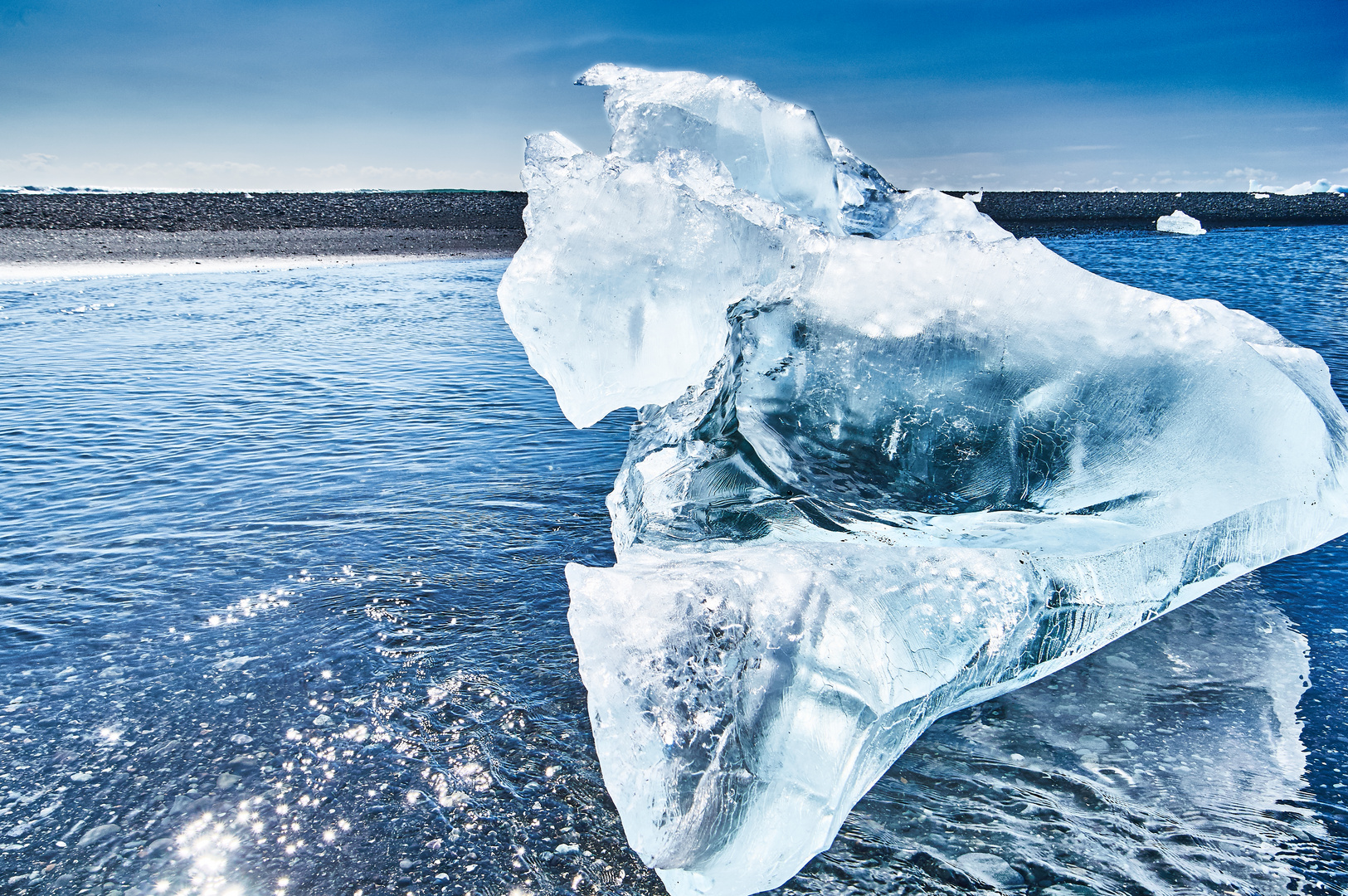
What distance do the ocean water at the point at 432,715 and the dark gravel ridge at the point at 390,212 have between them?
88.6 feet

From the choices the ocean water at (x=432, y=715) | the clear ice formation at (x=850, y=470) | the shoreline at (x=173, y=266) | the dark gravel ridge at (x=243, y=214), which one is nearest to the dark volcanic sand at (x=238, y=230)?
the dark gravel ridge at (x=243, y=214)

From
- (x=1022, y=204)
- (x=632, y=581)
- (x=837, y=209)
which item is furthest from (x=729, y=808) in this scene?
(x=1022, y=204)

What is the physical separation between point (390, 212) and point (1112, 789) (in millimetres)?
41923

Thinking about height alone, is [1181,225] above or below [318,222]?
below

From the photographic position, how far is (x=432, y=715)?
8.49 ft

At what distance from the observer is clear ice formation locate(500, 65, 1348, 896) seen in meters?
1.95

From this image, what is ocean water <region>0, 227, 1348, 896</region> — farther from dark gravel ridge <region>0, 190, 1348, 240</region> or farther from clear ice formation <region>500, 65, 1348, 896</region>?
dark gravel ridge <region>0, 190, 1348, 240</region>

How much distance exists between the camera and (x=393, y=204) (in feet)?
146

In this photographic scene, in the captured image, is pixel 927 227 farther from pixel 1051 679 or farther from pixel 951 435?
pixel 1051 679

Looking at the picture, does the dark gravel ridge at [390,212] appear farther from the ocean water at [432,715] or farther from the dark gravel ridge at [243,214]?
the ocean water at [432,715]

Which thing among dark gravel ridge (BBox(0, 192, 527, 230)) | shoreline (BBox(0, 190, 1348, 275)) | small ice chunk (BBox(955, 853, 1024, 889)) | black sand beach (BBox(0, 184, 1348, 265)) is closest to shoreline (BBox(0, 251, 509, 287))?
shoreline (BBox(0, 190, 1348, 275))

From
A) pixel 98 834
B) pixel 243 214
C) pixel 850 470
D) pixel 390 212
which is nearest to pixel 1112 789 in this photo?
pixel 850 470

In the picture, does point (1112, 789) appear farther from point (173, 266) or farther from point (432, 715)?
point (173, 266)

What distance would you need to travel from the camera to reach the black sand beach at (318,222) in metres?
23.2
